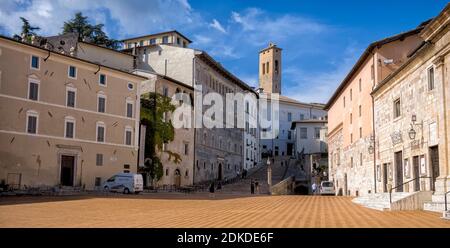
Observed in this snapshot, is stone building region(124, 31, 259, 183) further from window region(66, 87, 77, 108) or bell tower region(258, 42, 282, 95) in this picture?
bell tower region(258, 42, 282, 95)

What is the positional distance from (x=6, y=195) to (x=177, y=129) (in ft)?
75.0

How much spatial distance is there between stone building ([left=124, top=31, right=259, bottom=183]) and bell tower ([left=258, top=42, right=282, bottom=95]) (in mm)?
43784

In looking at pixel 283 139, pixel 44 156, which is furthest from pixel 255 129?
pixel 44 156

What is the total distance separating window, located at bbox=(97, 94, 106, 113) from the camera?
145ft

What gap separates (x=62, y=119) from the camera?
4078cm

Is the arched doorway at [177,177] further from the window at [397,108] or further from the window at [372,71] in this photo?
the window at [397,108]

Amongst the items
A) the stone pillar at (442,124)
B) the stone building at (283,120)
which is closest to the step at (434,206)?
the stone pillar at (442,124)

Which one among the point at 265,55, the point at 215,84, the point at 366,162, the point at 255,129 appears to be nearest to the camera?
the point at 366,162

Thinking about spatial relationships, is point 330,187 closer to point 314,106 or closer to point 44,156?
point 44,156

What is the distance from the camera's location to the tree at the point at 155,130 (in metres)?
48.8

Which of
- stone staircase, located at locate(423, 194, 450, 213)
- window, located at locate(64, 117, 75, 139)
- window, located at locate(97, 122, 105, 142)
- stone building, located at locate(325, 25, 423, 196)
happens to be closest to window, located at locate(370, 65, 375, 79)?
stone building, located at locate(325, 25, 423, 196)

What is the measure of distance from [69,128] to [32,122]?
12.0 ft

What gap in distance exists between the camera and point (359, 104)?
1629 inches

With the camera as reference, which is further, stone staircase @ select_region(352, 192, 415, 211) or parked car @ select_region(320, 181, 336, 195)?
parked car @ select_region(320, 181, 336, 195)
